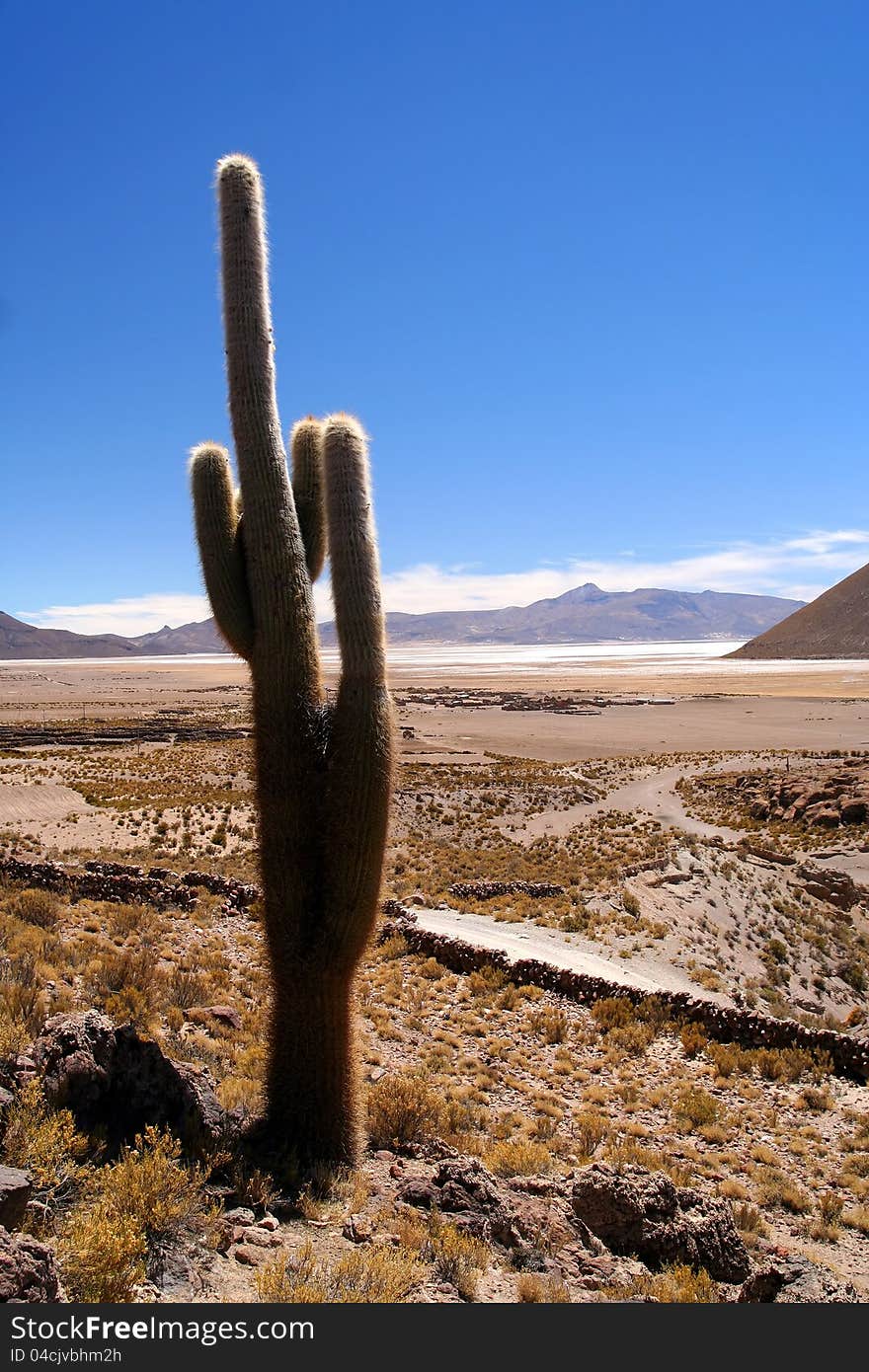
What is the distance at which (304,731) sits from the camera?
6.71 metres

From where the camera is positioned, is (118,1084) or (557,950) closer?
(118,1084)

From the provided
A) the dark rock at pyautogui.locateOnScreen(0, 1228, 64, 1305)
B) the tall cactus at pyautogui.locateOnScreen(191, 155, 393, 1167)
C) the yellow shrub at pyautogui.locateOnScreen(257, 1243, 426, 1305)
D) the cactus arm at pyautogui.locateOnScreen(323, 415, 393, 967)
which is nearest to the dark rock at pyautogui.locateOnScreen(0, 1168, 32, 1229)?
the dark rock at pyautogui.locateOnScreen(0, 1228, 64, 1305)

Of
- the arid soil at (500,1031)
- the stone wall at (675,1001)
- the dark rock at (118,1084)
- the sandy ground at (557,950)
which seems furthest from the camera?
the sandy ground at (557,950)

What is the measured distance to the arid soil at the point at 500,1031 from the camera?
506 cm

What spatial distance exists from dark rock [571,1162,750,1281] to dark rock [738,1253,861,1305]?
0.33 metres

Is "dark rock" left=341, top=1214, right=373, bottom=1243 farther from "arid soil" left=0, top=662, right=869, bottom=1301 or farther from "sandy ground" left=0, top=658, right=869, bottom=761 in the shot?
"sandy ground" left=0, top=658, right=869, bottom=761

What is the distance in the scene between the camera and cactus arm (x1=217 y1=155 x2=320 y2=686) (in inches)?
266

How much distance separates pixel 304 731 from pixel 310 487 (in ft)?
8.59

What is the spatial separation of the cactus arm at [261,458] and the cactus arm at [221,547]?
0.14 metres

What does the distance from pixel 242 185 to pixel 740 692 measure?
3513 inches

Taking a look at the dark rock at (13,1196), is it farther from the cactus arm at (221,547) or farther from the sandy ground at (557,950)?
the sandy ground at (557,950)

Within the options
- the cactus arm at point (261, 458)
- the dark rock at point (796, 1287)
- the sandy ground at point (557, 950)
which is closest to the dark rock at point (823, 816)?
the sandy ground at point (557, 950)

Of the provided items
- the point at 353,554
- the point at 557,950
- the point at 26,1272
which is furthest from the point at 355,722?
the point at 557,950

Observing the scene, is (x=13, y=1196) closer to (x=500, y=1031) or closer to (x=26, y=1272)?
(x=26, y=1272)
